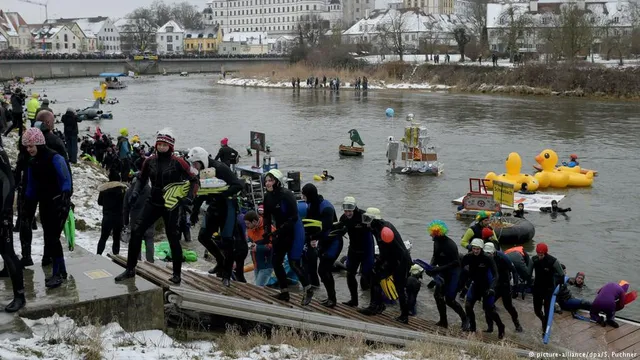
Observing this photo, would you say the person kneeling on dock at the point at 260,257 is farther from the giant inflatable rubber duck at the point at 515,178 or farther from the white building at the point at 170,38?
the white building at the point at 170,38

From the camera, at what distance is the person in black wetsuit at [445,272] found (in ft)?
32.0

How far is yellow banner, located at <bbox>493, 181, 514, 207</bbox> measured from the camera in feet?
57.1

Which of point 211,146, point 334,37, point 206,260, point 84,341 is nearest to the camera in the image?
point 84,341

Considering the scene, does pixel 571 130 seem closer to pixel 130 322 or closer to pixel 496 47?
pixel 130 322

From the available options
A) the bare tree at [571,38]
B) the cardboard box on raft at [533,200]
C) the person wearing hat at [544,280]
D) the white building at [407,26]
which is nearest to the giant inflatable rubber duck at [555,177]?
the cardboard box on raft at [533,200]

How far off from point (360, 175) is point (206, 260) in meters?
11.9

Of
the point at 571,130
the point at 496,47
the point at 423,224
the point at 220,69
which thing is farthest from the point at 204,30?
the point at 423,224

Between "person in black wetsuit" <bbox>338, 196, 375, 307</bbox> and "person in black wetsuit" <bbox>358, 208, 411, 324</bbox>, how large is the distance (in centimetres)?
11

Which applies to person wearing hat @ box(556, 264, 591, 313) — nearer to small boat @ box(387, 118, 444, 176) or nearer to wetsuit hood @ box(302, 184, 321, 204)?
wetsuit hood @ box(302, 184, 321, 204)

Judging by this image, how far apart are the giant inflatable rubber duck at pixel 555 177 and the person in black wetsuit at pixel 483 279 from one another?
12.8 meters

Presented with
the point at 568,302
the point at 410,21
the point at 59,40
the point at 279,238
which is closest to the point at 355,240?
the point at 279,238

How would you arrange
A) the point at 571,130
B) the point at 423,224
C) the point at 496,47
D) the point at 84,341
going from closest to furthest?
the point at 84,341
the point at 423,224
the point at 571,130
the point at 496,47

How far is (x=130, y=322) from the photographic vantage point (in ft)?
23.1

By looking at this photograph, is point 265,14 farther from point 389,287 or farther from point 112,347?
point 112,347
